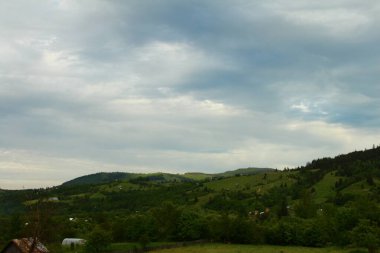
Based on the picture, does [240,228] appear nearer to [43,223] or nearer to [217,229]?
[217,229]

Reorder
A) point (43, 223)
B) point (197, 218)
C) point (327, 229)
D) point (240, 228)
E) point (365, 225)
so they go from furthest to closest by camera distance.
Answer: point (197, 218)
point (240, 228)
point (327, 229)
point (365, 225)
point (43, 223)

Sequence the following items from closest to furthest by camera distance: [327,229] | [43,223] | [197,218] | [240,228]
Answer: [43,223]
[327,229]
[240,228]
[197,218]

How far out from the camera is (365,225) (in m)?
93.1

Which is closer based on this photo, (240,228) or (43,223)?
(43,223)

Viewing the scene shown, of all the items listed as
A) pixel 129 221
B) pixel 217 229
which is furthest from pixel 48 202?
pixel 129 221

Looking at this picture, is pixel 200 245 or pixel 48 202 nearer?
pixel 48 202

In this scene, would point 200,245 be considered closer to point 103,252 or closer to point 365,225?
point 103,252

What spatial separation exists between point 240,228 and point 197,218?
13.5m

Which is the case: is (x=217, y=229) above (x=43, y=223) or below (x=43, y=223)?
below

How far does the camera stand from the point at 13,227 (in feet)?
387

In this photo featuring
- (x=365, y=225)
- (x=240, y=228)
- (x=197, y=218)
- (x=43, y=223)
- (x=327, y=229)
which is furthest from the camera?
(x=197, y=218)

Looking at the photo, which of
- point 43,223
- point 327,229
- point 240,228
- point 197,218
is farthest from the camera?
point 197,218

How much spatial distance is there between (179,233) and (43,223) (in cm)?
8623

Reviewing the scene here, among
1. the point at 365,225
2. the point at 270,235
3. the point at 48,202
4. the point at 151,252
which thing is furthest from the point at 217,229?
the point at 48,202
